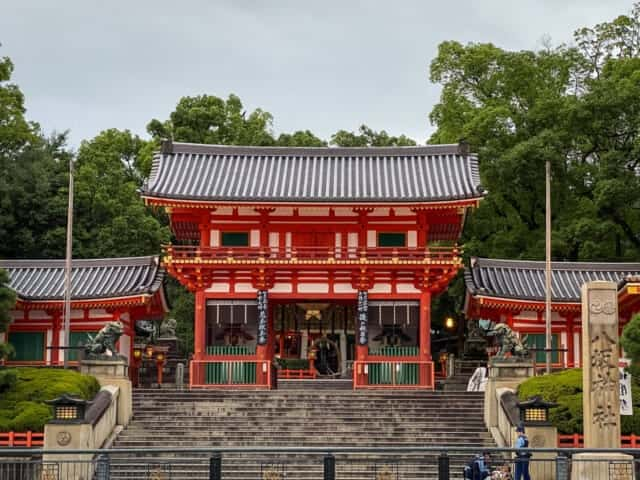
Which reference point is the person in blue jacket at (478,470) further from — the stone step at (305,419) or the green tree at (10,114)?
the green tree at (10,114)

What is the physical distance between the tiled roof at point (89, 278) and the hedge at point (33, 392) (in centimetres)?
976

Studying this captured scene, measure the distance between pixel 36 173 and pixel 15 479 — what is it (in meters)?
31.9

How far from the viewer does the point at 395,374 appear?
38.9m

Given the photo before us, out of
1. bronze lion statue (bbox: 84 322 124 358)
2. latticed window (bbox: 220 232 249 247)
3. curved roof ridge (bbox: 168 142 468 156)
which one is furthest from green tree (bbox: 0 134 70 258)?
bronze lion statue (bbox: 84 322 124 358)

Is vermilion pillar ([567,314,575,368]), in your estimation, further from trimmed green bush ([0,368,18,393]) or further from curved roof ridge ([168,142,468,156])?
trimmed green bush ([0,368,18,393])

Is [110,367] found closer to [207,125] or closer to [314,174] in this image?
[314,174]

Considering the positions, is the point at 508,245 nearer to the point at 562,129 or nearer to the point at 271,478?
the point at 562,129

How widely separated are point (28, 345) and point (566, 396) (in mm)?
21223

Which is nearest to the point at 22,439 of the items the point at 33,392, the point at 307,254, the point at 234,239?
the point at 33,392

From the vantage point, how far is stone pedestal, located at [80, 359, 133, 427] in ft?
104

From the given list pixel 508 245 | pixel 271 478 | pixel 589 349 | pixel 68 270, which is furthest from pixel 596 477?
pixel 508 245

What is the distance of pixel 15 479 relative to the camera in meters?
23.7

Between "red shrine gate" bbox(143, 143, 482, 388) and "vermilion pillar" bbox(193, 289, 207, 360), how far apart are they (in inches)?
2.0

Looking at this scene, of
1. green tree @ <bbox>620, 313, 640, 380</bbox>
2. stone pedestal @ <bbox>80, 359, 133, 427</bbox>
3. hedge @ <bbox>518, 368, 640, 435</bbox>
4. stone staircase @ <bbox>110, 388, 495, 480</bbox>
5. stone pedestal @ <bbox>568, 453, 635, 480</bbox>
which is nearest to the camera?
stone pedestal @ <bbox>568, 453, 635, 480</bbox>
